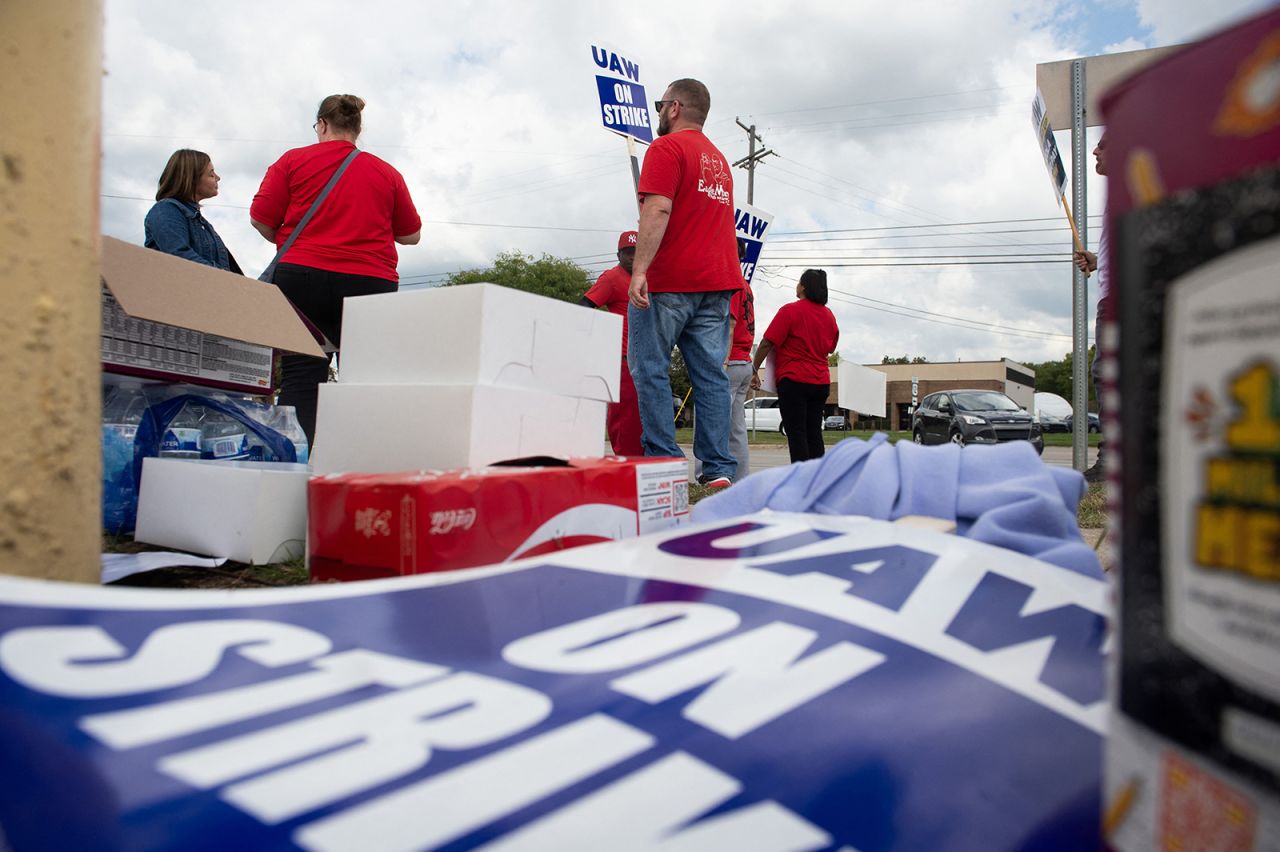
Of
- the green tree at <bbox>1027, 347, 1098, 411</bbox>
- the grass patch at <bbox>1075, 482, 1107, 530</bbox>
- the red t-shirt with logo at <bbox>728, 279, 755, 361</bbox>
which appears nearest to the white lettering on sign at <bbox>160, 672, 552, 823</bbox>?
the grass patch at <bbox>1075, 482, 1107, 530</bbox>

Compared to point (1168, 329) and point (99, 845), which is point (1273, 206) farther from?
point (99, 845)

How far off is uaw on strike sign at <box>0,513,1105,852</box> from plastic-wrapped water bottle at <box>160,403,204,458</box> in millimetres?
1896

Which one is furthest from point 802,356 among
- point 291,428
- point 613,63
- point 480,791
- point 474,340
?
point 480,791

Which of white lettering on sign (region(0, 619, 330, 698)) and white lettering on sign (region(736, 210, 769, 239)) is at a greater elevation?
white lettering on sign (region(736, 210, 769, 239))

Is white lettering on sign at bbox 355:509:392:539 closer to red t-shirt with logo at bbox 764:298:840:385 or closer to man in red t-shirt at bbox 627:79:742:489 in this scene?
man in red t-shirt at bbox 627:79:742:489

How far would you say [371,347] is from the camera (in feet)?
7.06

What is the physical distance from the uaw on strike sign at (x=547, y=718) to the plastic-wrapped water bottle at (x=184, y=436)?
6.22 ft

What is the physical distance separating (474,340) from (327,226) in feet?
5.27

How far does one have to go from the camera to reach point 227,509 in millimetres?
1945

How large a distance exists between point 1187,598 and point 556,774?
0.44 meters

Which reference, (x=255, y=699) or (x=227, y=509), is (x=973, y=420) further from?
(x=255, y=699)

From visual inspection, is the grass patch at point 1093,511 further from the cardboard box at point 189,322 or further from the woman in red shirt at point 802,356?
the cardboard box at point 189,322

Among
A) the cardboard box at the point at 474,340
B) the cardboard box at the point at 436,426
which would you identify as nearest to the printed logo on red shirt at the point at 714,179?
the cardboard box at the point at 474,340

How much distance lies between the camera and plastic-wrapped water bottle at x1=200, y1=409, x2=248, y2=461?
259 cm
